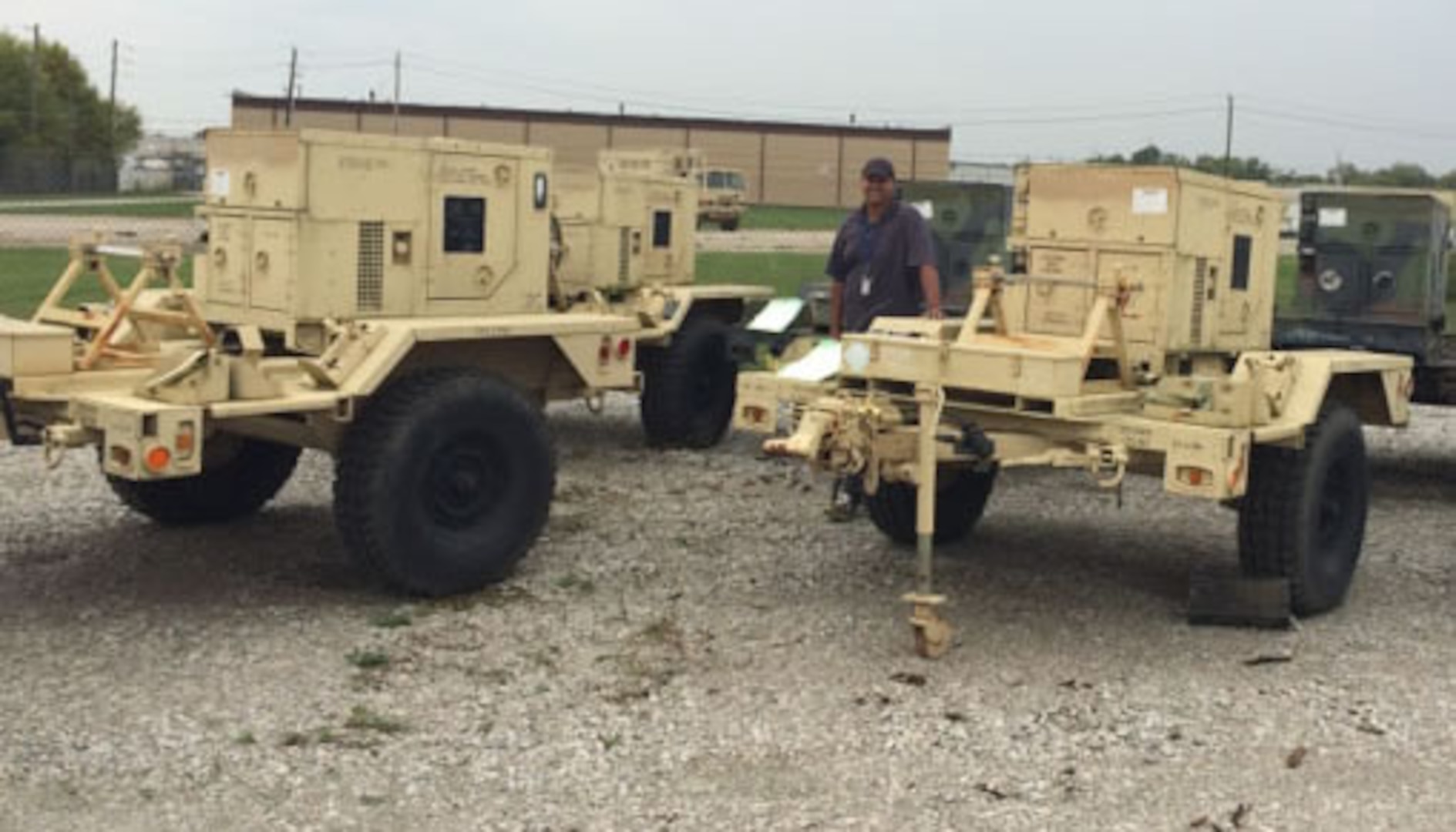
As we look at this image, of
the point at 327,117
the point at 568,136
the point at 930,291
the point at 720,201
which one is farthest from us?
the point at 327,117

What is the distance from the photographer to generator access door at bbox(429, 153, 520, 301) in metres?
8.20

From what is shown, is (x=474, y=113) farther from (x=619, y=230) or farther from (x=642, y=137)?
(x=619, y=230)

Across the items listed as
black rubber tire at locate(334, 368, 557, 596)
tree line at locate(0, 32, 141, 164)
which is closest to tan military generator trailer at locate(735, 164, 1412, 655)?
black rubber tire at locate(334, 368, 557, 596)

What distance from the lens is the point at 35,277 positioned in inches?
876

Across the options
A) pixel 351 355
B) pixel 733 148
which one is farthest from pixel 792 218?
pixel 351 355

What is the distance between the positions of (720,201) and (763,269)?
1835 cm

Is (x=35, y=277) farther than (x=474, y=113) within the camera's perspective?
No

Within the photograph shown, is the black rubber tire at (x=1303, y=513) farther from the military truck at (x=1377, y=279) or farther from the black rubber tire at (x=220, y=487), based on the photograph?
the black rubber tire at (x=220, y=487)

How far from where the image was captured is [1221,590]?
297 inches

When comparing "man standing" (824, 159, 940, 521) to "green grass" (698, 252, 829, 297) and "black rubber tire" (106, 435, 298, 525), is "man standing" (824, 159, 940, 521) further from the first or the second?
"green grass" (698, 252, 829, 297)

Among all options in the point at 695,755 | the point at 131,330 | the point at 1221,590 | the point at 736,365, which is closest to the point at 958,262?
the point at 736,365

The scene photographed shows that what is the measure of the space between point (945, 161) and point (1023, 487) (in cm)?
6550

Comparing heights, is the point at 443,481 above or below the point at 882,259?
below

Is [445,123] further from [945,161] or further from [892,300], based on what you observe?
[892,300]
